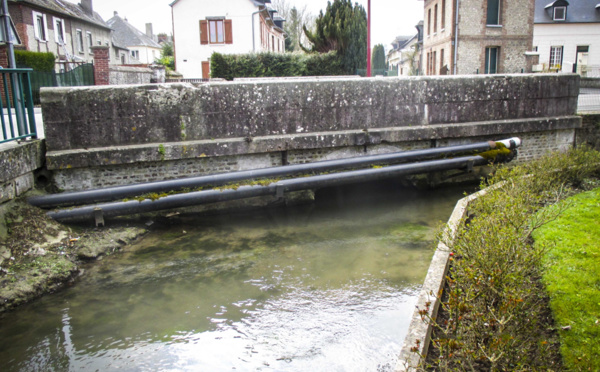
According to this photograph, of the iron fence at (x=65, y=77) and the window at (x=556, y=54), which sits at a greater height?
the window at (x=556, y=54)

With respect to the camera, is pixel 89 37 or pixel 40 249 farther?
pixel 89 37

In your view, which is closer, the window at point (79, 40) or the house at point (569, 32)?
the house at point (569, 32)

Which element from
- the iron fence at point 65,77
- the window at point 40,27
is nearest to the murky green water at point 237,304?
the iron fence at point 65,77

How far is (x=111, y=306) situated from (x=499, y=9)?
3181cm

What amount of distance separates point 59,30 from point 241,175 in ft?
112

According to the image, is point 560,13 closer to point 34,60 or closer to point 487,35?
point 487,35

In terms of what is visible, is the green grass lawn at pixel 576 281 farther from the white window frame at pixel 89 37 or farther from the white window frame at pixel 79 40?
the white window frame at pixel 89 37

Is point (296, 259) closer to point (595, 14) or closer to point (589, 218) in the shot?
point (589, 218)

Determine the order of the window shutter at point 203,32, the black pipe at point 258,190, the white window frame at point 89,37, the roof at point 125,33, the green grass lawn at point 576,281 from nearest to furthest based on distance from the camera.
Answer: the green grass lawn at point 576,281 < the black pipe at point 258,190 < the window shutter at point 203,32 < the white window frame at point 89,37 < the roof at point 125,33

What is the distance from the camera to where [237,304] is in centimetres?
484

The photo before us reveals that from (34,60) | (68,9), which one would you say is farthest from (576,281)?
(68,9)

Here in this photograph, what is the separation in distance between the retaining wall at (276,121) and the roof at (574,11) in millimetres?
31822

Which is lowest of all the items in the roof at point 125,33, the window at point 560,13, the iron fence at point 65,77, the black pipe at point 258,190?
the black pipe at point 258,190

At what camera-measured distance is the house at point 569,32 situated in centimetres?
3619
